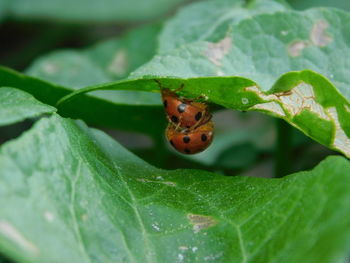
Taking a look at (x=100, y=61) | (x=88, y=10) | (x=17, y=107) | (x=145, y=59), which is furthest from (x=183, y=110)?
(x=88, y=10)

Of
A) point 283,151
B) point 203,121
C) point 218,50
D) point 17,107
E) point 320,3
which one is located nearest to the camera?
point 17,107

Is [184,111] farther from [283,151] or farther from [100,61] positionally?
[100,61]

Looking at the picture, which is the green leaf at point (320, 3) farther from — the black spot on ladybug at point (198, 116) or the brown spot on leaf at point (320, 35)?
the black spot on ladybug at point (198, 116)

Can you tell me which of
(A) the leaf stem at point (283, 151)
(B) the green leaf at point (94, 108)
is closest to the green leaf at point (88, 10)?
(B) the green leaf at point (94, 108)

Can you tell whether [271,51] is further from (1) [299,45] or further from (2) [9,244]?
(2) [9,244]

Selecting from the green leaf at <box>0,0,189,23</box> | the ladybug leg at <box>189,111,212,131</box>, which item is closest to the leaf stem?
the ladybug leg at <box>189,111,212,131</box>

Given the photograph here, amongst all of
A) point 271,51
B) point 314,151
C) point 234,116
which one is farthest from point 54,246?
point 234,116

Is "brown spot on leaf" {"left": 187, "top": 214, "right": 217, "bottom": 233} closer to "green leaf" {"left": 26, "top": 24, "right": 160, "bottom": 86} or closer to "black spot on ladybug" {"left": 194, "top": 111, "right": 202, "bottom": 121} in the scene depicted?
"black spot on ladybug" {"left": 194, "top": 111, "right": 202, "bottom": 121}
